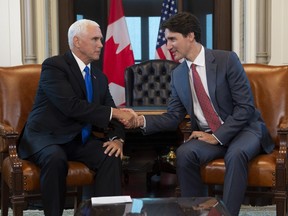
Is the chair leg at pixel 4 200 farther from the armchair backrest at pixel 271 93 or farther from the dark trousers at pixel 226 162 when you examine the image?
the armchair backrest at pixel 271 93

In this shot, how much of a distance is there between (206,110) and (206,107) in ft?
0.05

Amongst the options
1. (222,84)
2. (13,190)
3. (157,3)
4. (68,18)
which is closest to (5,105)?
(13,190)

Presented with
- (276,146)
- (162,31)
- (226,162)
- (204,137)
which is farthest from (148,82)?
(226,162)

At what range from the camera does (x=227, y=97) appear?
122 inches

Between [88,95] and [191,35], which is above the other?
[191,35]

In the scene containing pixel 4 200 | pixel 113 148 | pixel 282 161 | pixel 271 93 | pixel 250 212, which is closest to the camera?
pixel 282 161

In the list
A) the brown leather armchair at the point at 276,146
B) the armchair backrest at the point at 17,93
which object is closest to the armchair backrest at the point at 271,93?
the brown leather armchair at the point at 276,146

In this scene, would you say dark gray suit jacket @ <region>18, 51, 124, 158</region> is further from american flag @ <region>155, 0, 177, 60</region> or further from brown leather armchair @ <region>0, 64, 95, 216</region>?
american flag @ <region>155, 0, 177, 60</region>

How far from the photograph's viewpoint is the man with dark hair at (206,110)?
299 centimetres

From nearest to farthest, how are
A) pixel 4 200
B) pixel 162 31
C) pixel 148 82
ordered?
pixel 4 200 → pixel 148 82 → pixel 162 31

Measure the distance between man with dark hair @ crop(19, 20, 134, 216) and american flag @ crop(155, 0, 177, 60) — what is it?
236 centimetres

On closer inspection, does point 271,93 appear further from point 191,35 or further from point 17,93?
point 17,93

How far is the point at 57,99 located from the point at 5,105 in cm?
46

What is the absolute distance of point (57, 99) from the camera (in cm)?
300
